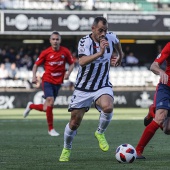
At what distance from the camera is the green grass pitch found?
849 centimetres

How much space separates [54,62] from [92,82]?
5409mm

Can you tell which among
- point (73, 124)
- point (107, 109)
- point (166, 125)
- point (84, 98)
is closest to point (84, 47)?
point (84, 98)

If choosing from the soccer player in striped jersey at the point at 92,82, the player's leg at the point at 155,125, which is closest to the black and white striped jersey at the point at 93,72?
the soccer player in striped jersey at the point at 92,82

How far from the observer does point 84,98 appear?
9.29 metres

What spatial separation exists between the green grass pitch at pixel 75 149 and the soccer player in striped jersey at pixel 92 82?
0.45 metres

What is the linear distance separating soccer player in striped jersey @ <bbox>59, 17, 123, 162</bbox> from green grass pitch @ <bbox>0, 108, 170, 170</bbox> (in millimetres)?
453

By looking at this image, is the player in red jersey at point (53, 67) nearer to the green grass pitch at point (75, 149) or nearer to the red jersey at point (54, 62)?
the red jersey at point (54, 62)

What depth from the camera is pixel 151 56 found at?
3562 cm

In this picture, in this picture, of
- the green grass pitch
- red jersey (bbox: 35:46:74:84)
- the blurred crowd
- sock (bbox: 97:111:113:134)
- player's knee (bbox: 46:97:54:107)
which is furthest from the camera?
the blurred crowd

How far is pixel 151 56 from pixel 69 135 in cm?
2683

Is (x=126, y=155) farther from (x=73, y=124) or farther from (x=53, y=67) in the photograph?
(x=53, y=67)

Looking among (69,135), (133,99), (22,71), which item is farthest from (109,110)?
(22,71)

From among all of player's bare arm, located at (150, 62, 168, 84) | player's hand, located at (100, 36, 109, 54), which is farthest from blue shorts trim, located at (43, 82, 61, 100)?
player's bare arm, located at (150, 62, 168, 84)

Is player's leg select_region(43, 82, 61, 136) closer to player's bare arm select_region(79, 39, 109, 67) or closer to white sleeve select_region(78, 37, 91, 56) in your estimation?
white sleeve select_region(78, 37, 91, 56)
